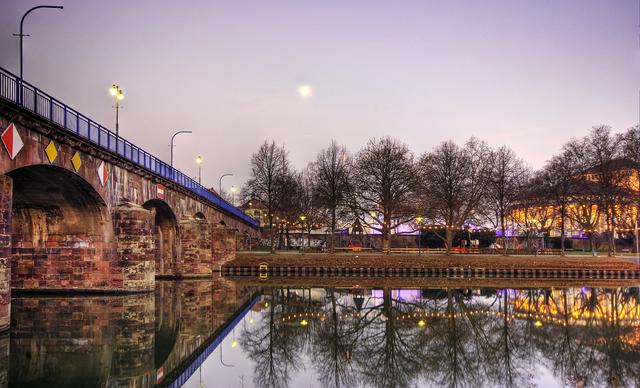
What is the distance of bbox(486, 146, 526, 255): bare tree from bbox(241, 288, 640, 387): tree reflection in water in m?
28.4

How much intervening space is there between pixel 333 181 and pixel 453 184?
459 inches

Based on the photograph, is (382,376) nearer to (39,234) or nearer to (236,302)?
(236,302)

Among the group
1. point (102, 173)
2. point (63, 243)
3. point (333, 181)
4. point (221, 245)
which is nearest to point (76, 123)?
point (102, 173)

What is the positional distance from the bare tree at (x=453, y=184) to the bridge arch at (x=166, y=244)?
24.6m

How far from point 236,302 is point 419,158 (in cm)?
3851

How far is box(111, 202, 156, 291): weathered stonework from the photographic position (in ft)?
A: 90.1

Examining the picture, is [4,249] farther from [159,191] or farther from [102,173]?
[159,191]

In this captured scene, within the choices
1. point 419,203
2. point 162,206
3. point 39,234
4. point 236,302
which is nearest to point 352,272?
point 419,203

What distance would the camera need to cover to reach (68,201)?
2625 centimetres

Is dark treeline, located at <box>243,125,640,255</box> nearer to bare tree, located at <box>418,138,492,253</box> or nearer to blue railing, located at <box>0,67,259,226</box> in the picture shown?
bare tree, located at <box>418,138,492,253</box>

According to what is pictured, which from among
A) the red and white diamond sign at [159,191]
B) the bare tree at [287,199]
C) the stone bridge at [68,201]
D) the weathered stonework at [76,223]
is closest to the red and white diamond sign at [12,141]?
the stone bridge at [68,201]

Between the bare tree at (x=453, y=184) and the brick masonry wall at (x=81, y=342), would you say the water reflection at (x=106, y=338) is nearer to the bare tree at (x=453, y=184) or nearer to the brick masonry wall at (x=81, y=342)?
the brick masonry wall at (x=81, y=342)

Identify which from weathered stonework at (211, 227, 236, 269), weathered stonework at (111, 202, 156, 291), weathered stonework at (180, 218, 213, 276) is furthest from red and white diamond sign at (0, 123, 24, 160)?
weathered stonework at (211, 227, 236, 269)

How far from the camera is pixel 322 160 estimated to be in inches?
2427
